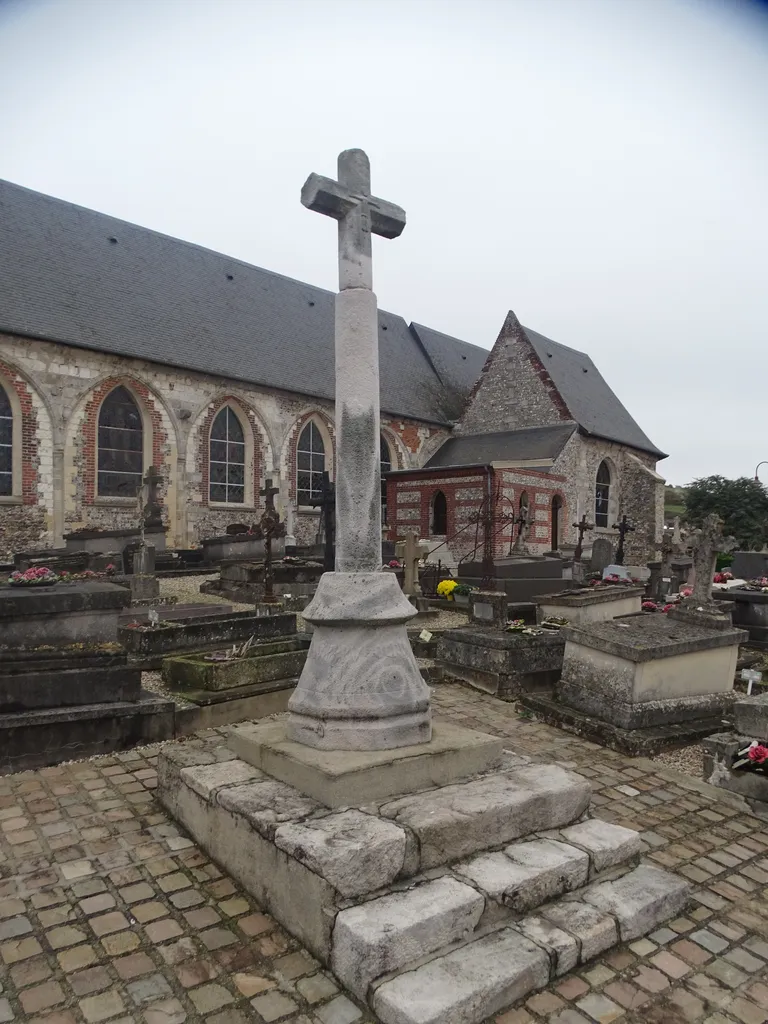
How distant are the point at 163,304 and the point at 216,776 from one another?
61.4 ft

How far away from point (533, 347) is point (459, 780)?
2262 cm

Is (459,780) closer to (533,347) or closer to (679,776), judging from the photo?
(679,776)

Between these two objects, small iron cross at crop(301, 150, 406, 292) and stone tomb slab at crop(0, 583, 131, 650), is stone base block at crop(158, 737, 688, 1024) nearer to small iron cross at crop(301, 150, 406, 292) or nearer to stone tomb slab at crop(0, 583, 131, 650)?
stone tomb slab at crop(0, 583, 131, 650)

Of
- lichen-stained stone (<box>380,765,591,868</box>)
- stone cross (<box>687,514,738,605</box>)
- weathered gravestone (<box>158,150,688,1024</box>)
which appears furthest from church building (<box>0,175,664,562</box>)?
lichen-stained stone (<box>380,765,591,868</box>)

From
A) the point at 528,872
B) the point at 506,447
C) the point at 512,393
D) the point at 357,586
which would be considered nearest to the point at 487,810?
the point at 528,872

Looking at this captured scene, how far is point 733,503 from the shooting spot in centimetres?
3331

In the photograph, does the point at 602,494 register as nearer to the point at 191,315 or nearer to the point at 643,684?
the point at 191,315

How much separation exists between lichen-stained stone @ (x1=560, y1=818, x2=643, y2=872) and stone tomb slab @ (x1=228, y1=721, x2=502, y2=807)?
53 centimetres

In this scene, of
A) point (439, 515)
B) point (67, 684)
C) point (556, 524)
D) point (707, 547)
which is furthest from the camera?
point (556, 524)

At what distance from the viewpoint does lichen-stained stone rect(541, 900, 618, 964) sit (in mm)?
2531

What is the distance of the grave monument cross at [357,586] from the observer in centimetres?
334

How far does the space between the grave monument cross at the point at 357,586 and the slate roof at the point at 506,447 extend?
1696cm

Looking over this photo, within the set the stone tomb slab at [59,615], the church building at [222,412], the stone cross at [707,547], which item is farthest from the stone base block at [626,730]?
the church building at [222,412]

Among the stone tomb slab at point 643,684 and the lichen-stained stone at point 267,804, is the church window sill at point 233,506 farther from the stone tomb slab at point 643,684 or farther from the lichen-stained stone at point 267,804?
the lichen-stained stone at point 267,804
